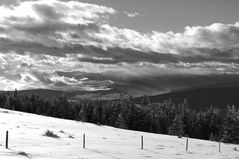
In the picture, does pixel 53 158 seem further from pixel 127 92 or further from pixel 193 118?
pixel 193 118

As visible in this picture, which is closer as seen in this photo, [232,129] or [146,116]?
[232,129]

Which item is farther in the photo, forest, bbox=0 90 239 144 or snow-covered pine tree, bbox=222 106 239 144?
forest, bbox=0 90 239 144

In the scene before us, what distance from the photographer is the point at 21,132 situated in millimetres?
27453

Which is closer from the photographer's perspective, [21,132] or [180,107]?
[21,132]

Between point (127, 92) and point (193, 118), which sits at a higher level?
point (127, 92)

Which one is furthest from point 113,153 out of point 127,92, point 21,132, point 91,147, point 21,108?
point 21,108

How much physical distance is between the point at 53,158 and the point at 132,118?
81800 millimetres

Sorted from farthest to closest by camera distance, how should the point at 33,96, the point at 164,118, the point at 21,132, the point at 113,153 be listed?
1. the point at 33,96
2. the point at 164,118
3. the point at 21,132
4. the point at 113,153

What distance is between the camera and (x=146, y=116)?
10275 centimetres

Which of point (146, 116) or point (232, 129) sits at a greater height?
point (146, 116)

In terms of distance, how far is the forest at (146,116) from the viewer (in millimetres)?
100125

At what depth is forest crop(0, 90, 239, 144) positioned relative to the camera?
10012 centimetres

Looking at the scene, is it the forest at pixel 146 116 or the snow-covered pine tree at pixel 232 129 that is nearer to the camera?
the snow-covered pine tree at pixel 232 129

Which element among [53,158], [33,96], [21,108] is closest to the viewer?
[53,158]
